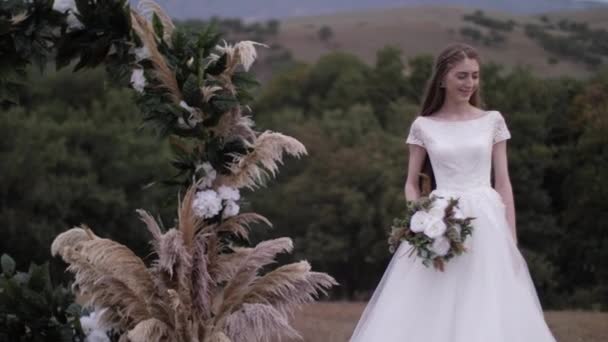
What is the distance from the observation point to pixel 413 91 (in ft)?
170

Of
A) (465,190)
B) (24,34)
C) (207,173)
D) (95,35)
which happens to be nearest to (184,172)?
(207,173)

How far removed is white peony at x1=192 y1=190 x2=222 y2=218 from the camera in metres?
6.97

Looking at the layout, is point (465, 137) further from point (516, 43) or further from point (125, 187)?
point (516, 43)

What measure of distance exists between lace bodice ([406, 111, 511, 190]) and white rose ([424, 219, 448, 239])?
26.6 inches

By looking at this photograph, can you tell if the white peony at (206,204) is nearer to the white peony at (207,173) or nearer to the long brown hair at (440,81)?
the white peony at (207,173)

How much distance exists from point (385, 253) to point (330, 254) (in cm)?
257

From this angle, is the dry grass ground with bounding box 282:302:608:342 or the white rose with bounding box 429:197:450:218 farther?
the dry grass ground with bounding box 282:302:608:342

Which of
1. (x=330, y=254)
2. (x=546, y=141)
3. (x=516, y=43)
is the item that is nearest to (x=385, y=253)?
(x=330, y=254)

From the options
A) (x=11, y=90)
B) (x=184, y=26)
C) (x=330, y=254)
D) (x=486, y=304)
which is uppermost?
(x=184, y=26)

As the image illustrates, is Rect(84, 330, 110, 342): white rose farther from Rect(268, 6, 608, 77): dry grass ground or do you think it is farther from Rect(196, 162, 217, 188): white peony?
Rect(268, 6, 608, 77): dry grass ground

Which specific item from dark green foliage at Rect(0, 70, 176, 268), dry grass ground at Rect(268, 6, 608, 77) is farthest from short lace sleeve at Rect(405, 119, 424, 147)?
dry grass ground at Rect(268, 6, 608, 77)

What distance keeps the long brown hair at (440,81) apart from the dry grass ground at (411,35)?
7389cm

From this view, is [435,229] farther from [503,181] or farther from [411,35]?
[411,35]

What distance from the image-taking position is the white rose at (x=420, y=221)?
6.82 metres
